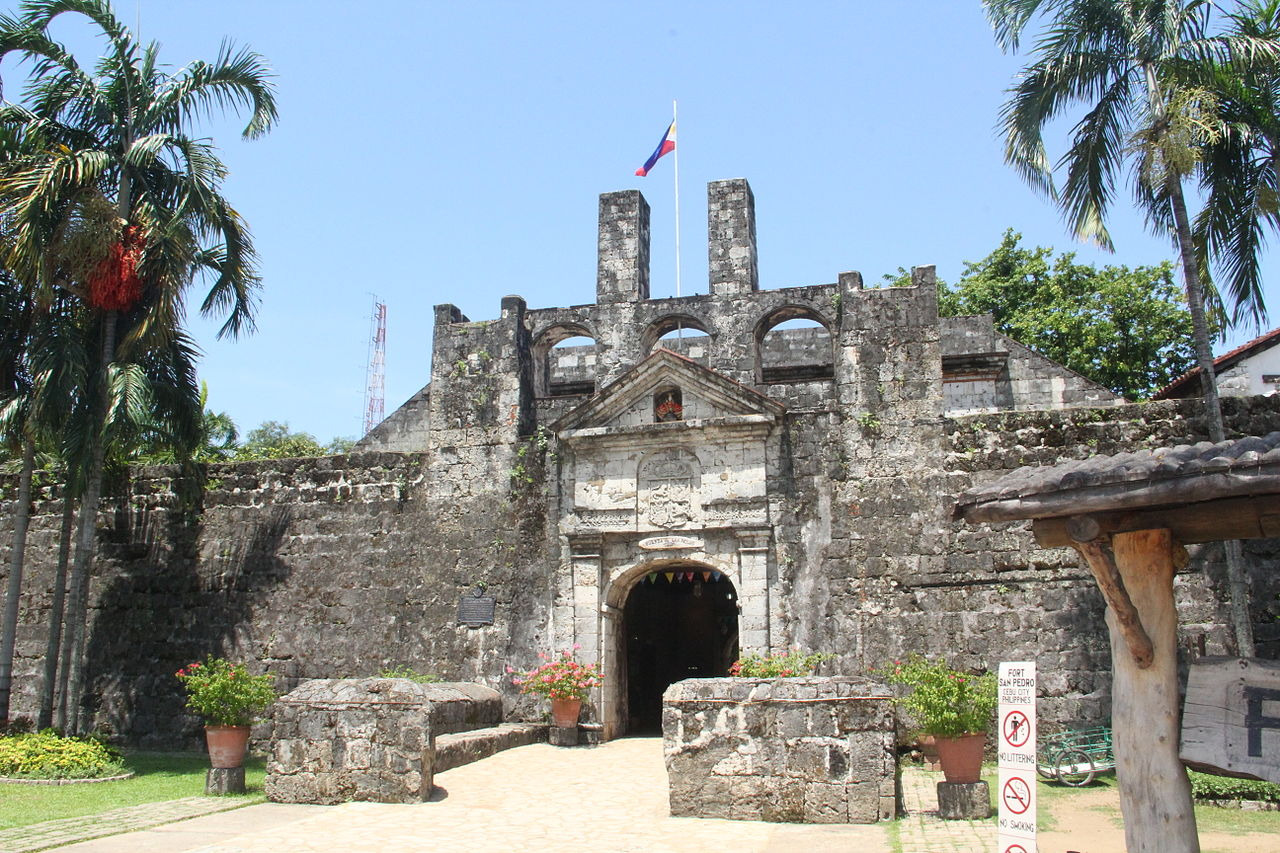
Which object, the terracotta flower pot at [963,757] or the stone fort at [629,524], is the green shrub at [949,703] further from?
the stone fort at [629,524]

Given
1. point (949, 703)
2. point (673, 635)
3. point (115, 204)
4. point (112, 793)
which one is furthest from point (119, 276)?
point (949, 703)

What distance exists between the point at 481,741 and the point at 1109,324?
62.5 feet

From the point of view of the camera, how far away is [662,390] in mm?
13609

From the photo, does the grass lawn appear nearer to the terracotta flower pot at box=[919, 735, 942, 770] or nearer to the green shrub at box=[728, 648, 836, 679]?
the green shrub at box=[728, 648, 836, 679]

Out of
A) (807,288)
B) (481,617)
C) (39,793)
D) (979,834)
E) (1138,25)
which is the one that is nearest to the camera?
(979,834)

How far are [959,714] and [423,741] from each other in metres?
4.53

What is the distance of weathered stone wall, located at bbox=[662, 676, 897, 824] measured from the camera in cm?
804

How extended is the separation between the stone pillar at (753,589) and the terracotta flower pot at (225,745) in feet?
19.0

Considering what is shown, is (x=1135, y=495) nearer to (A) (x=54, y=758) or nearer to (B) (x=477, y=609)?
(B) (x=477, y=609)

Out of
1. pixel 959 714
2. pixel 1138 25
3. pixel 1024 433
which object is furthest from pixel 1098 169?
pixel 959 714

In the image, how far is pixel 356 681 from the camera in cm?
933

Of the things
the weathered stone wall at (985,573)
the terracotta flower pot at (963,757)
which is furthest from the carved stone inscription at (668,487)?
the terracotta flower pot at (963,757)

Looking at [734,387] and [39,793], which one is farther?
[734,387]

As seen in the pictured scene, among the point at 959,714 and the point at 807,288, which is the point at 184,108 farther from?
the point at 959,714
